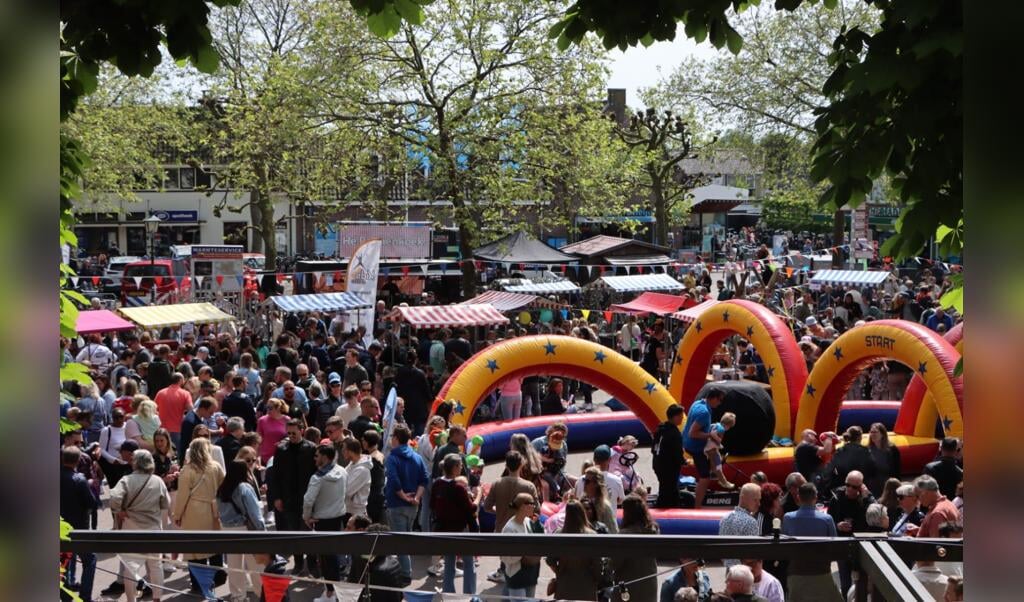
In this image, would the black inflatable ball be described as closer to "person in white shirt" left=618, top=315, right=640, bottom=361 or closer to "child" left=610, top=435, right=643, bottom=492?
"child" left=610, top=435, right=643, bottom=492

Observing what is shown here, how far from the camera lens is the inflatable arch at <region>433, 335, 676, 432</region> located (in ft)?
47.9

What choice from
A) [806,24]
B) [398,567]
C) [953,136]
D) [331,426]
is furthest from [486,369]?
[806,24]

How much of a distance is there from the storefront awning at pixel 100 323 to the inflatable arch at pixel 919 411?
473 inches

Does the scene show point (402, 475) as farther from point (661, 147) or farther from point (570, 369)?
point (661, 147)

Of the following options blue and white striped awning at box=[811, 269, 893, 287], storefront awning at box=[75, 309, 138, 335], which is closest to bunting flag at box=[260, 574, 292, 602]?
storefront awning at box=[75, 309, 138, 335]

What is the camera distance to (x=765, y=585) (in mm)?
7105

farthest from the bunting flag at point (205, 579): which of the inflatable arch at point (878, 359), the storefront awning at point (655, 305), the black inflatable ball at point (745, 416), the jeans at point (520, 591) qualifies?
the storefront awning at point (655, 305)

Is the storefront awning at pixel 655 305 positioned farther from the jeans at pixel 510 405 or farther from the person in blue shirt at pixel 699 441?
the person in blue shirt at pixel 699 441

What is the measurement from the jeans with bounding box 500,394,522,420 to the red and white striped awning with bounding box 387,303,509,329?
3.37 metres

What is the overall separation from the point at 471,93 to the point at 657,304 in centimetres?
670

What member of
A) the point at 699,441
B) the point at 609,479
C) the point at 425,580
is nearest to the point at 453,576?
the point at 425,580

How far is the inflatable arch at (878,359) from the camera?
12969 millimetres

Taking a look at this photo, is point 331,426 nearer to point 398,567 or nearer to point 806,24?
point 398,567

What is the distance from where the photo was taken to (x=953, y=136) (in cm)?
440
